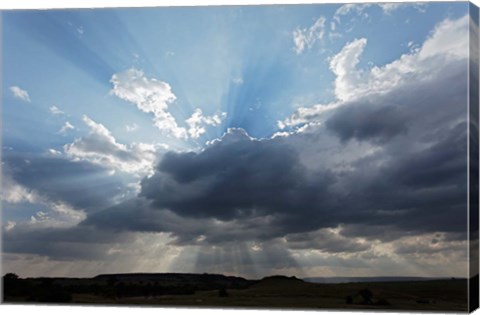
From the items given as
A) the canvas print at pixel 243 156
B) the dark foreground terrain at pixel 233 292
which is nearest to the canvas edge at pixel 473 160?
the canvas print at pixel 243 156

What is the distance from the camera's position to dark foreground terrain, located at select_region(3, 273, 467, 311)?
42.6ft

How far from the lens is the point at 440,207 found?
1284cm

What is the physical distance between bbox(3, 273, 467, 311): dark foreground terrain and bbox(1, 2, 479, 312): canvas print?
23 millimetres

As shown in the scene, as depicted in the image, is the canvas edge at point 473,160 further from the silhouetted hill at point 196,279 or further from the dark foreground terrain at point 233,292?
the silhouetted hill at point 196,279

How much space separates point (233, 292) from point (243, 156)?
2.06 meters

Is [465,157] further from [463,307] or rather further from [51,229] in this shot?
[51,229]

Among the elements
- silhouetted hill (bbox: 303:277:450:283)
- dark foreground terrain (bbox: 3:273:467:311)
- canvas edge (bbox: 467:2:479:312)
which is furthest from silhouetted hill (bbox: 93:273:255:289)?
canvas edge (bbox: 467:2:479:312)

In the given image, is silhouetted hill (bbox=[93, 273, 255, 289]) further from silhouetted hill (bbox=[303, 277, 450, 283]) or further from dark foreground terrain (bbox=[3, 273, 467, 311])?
silhouetted hill (bbox=[303, 277, 450, 283])

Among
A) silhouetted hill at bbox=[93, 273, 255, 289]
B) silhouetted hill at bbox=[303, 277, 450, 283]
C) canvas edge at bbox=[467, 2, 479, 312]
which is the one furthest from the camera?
silhouetted hill at bbox=[93, 273, 255, 289]

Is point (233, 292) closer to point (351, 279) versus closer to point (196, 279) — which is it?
point (196, 279)

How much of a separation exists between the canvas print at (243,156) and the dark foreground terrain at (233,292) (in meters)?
0.02

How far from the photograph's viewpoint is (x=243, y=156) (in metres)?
13.6

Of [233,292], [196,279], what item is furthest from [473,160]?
[196,279]

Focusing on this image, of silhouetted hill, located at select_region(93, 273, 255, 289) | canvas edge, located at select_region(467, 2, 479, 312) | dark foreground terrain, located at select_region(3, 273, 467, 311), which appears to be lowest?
dark foreground terrain, located at select_region(3, 273, 467, 311)
